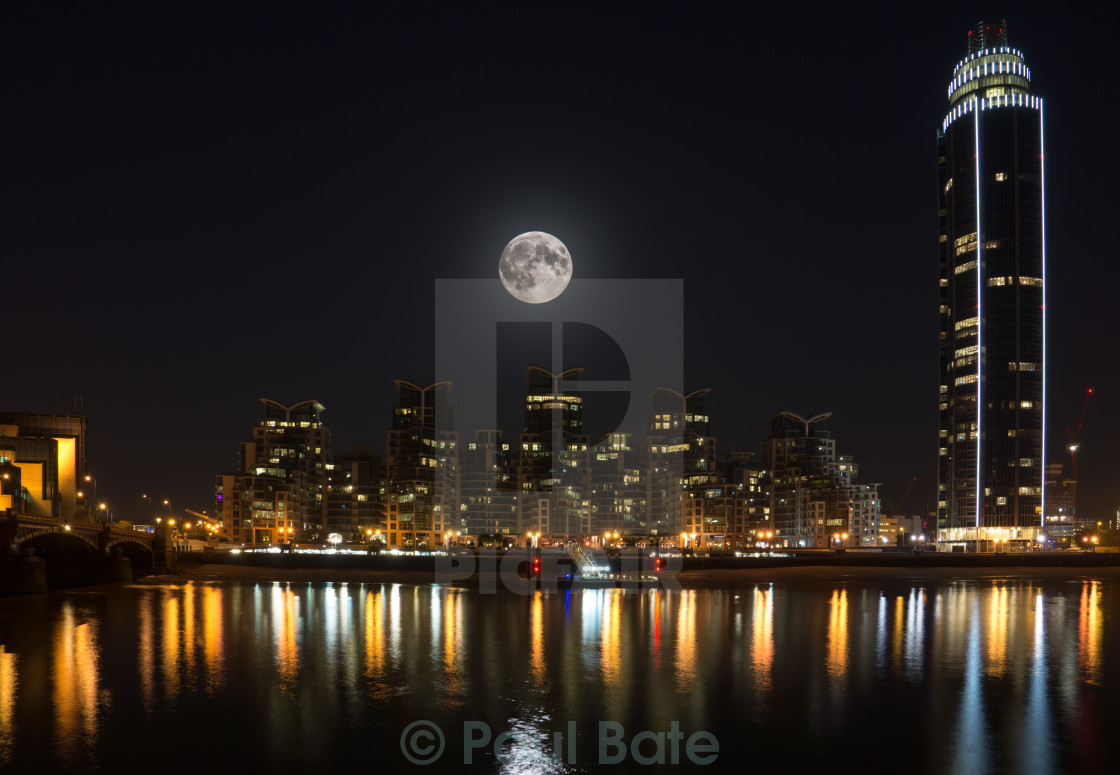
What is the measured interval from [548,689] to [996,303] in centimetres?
16366

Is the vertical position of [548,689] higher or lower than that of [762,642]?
higher

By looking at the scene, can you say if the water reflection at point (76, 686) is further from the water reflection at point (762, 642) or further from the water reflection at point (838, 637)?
the water reflection at point (838, 637)

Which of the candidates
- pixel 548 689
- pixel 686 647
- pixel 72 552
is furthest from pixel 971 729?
pixel 72 552

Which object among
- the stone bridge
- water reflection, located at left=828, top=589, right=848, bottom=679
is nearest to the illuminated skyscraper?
water reflection, located at left=828, top=589, right=848, bottom=679

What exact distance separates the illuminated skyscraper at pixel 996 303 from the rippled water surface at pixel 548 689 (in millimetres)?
124088

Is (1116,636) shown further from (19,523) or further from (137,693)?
(19,523)

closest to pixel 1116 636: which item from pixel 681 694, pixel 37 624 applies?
pixel 681 694

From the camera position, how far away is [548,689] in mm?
31031

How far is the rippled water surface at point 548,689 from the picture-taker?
2281cm

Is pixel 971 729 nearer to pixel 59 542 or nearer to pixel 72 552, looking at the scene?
pixel 59 542

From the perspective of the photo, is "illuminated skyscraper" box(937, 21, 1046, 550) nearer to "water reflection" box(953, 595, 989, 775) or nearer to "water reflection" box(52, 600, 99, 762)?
"water reflection" box(953, 595, 989, 775)

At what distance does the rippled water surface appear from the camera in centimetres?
2281

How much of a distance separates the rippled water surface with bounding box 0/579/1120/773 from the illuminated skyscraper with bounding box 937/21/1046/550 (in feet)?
407

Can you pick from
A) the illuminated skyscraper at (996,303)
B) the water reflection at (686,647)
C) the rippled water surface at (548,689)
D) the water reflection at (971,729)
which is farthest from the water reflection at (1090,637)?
the illuminated skyscraper at (996,303)
